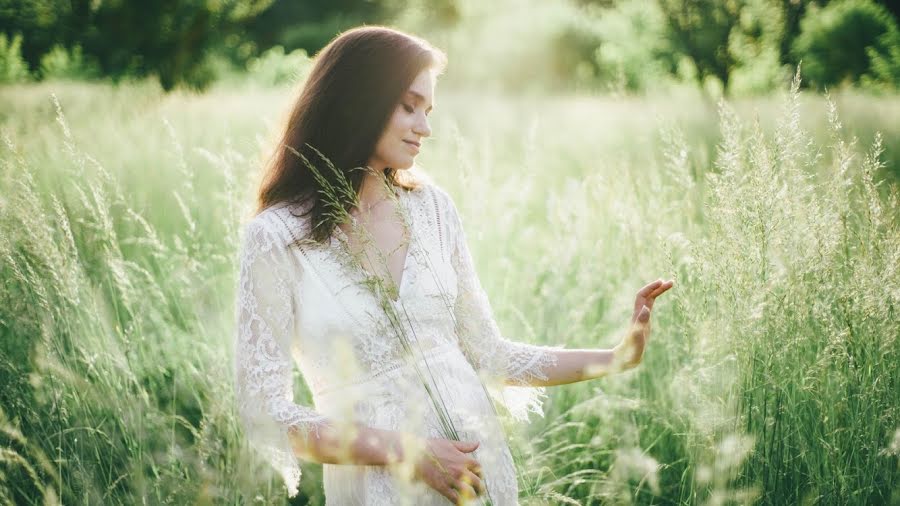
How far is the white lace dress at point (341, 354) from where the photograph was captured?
1481mm

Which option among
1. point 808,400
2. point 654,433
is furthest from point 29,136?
A: point 808,400

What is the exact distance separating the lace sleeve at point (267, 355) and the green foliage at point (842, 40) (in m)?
16.5

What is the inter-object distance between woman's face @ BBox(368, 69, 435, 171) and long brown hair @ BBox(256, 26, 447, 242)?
0.05ft

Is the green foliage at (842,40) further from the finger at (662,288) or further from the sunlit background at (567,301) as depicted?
the finger at (662,288)

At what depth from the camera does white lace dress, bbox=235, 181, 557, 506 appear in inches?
58.3

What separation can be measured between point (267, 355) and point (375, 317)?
25 centimetres

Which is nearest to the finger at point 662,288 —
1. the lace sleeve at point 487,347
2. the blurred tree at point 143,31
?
the lace sleeve at point 487,347

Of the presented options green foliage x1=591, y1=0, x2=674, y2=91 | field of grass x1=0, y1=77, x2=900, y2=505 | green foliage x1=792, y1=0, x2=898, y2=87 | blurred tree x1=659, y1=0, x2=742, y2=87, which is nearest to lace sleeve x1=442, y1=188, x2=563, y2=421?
field of grass x1=0, y1=77, x2=900, y2=505

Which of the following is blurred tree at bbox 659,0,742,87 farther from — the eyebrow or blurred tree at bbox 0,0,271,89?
the eyebrow

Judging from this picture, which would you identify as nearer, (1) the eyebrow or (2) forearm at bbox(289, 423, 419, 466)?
(2) forearm at bbox(289, 423, 419, 466)

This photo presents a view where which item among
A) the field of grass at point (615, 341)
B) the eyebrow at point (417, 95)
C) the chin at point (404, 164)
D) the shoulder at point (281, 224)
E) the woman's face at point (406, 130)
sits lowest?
the field of grass at point (615, 341)

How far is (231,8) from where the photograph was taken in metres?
15.4

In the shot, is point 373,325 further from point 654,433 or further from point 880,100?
point 880,100

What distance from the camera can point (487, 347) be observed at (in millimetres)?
1781
